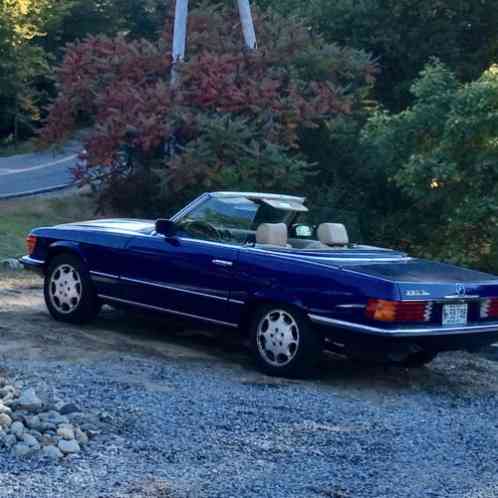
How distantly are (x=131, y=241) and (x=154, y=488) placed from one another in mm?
4385

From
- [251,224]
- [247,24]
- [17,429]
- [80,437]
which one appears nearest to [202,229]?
[251,224]

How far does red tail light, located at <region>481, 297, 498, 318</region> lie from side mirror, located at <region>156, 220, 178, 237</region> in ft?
9.01

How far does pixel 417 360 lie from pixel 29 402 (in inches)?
155

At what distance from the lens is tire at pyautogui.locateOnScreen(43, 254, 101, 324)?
988cm

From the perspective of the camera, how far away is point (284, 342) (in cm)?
843

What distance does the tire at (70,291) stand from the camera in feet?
32.4

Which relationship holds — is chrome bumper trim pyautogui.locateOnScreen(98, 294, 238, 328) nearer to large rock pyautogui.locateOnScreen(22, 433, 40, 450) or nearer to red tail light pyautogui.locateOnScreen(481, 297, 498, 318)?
red tail light pyautogui.locateOnScreen(481, 297, 498, 318)

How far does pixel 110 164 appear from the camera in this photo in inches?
720

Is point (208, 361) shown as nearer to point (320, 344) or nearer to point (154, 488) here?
point (320, 344)

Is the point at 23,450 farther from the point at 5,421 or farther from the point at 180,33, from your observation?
the point at 180,33

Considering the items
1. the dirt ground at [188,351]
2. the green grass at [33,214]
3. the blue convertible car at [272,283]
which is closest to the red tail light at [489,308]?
the blue convertible car at [272,283]

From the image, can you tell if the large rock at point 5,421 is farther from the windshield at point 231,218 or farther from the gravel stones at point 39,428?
the windshield at point 231,218

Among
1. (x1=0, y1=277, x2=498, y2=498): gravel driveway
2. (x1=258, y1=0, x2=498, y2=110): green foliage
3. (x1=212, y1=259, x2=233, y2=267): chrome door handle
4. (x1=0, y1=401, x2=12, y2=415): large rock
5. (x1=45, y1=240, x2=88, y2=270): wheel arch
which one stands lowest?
(x1=0, y1=277, x2=498, y2=498): gravel driveway

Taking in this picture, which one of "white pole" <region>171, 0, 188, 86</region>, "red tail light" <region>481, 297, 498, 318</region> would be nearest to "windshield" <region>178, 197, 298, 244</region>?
"red tail light" <region>481, 297, 498, 318</region>
